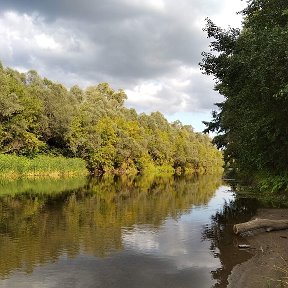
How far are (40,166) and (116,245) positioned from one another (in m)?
54.8

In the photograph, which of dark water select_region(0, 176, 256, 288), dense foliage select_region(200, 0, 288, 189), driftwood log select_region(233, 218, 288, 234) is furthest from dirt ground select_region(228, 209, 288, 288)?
dense foliage select_region(200, 0, 288, 189)

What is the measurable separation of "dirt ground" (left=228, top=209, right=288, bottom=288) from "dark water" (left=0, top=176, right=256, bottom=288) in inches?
23.8

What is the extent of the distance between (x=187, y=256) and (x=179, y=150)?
130 m

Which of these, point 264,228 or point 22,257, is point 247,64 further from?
point 22,257

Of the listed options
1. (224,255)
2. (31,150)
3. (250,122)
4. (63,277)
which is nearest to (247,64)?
(250,122)

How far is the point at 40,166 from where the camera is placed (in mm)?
71875

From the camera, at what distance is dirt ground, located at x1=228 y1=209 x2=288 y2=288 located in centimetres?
1383

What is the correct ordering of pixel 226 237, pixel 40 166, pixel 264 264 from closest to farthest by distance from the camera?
pixel 264 264 → pixel 226 237 → pixel 40 166

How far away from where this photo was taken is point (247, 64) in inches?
737

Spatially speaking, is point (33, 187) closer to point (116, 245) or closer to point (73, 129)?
point (116, 245)

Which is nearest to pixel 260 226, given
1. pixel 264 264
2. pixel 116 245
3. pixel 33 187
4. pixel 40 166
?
pixel 264 264

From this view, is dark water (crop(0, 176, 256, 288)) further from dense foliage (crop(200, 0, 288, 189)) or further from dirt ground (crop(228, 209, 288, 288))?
dense foliage (crop(200, 0, 288, 189))

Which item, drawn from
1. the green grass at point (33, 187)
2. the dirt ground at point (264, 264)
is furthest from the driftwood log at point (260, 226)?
the green grass at point (33, 187)

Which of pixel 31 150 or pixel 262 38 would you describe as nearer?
pixel 262 38
